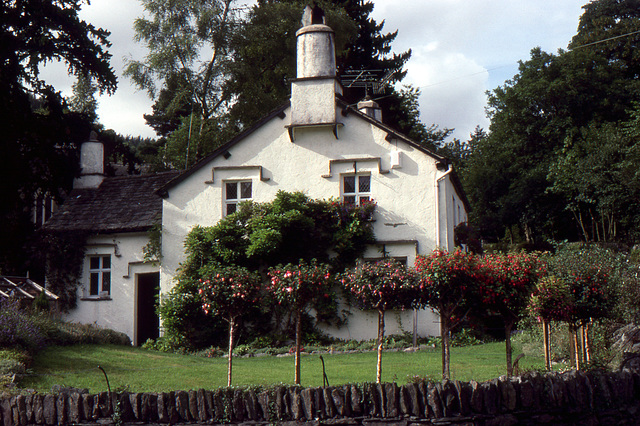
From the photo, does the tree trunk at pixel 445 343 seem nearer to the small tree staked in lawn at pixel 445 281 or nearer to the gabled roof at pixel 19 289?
the small tree staked in lawn at pixel 445 281

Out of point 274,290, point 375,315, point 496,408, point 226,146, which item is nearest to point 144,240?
point 226,146

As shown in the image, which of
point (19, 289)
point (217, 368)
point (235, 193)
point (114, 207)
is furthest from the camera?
point (114, 207)

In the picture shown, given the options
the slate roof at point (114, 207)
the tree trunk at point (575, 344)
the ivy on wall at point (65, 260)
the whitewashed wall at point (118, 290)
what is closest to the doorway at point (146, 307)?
the whitewashed wall at point (118, 290)

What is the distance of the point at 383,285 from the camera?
11.7 metres

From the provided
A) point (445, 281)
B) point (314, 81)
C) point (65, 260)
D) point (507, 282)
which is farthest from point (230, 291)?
point (65, 260)

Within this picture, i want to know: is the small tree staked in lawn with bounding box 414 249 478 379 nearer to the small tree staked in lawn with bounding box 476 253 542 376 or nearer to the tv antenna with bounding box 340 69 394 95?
the small tree staked in lawn with bounding box 476 253 542 376

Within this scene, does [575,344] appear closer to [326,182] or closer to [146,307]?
[326,182]

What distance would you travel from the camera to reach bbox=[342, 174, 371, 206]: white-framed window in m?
21.8

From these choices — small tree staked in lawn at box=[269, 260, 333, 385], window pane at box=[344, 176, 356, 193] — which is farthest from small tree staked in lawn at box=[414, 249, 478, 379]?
window pane at box=[344, 176, 356, 193]

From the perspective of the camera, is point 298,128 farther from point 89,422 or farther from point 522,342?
point 89,422

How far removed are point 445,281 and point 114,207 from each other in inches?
628

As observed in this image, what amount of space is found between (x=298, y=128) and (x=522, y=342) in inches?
373

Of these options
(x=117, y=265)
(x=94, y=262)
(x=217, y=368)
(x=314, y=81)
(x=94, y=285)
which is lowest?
Answer: (x=217, y=368)

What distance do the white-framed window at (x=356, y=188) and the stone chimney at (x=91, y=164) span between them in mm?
10156
